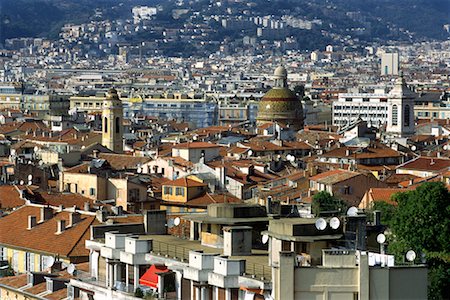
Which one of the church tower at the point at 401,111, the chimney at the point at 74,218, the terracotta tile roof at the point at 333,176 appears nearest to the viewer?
the chimney at the point at 74,218

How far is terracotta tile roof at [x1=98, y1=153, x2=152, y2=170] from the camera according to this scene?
147 ft

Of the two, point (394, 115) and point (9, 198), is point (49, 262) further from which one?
point (394, 115)

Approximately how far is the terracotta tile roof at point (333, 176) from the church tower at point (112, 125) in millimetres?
16140

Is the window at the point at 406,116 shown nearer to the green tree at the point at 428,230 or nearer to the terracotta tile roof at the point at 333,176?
the terracotta tile roof at the point at 333,176

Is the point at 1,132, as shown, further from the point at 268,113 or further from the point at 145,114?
the point at 145,114

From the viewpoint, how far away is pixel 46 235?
2419 centimetres

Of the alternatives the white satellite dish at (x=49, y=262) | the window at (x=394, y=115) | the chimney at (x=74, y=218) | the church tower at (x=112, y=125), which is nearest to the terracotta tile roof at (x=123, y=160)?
the church tower at (x=112, y=125)

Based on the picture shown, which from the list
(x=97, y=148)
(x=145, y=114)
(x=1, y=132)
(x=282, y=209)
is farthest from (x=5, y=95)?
(x=282, y=209)

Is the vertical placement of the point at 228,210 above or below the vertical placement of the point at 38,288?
above

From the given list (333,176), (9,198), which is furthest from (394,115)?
(9,198)

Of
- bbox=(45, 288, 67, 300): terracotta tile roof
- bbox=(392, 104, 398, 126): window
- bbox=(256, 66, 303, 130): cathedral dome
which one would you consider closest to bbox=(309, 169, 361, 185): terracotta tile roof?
bbox=(45, 288, 67, 300): terracotta tile roof

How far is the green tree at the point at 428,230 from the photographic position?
19594 millimetres

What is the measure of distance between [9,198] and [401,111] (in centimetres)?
3787

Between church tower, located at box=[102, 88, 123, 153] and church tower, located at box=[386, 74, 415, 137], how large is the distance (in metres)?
13.8
